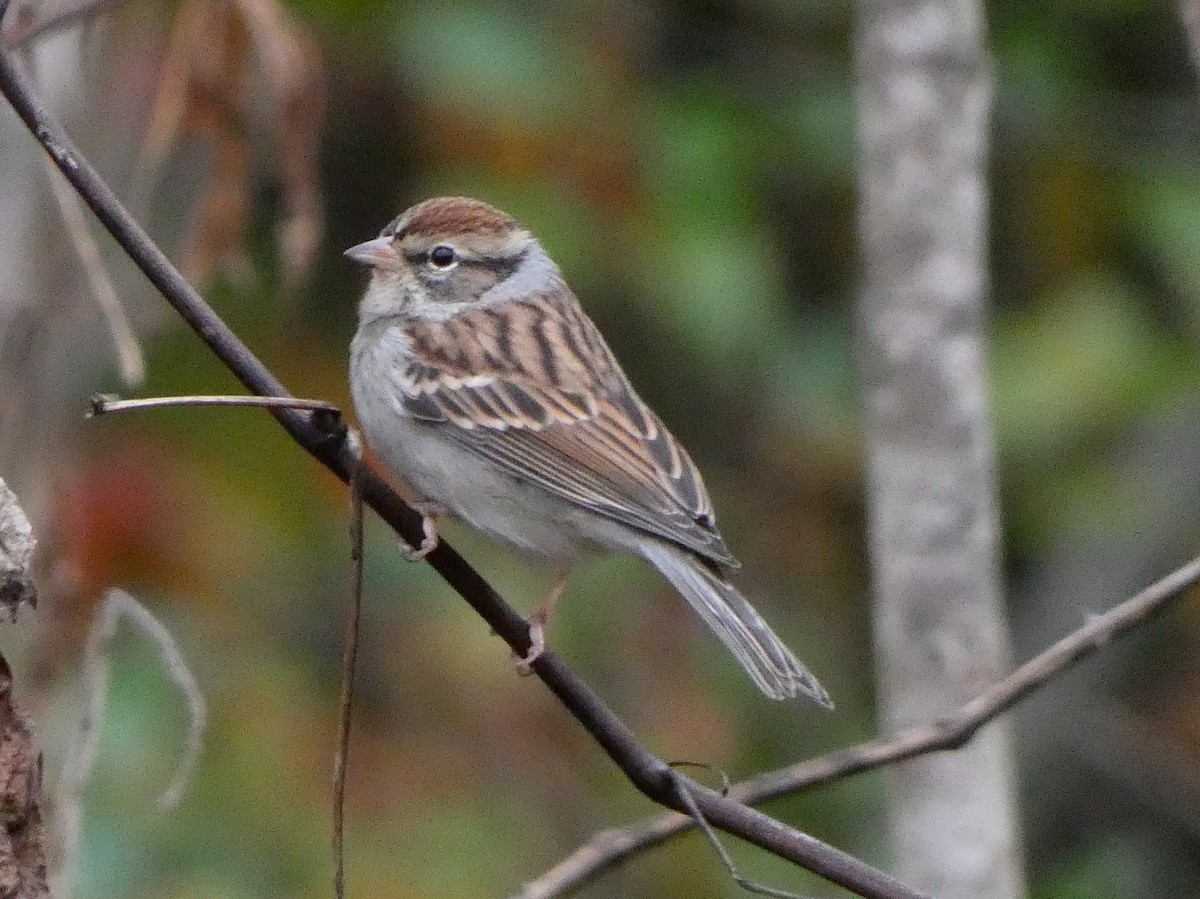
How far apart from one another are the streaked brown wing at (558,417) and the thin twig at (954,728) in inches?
31.3

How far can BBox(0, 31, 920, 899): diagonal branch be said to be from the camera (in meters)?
1.64

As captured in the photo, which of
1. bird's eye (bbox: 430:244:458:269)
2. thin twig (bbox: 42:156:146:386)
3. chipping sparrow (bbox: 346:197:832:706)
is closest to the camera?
thin twig (bbox: 42:156:146:386)

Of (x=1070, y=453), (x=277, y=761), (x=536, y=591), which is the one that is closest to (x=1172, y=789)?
(x=1070, y=453)

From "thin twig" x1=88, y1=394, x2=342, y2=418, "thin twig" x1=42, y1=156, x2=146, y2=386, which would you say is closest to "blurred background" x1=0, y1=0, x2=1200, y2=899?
"thin twig" x1=42, y1=156, x2=146, y2=386

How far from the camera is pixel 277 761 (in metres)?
4.75

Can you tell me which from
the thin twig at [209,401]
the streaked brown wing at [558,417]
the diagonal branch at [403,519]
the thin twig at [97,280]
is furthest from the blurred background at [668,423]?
the thin twig at [209,401]

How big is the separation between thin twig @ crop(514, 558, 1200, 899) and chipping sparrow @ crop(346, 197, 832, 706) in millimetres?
596

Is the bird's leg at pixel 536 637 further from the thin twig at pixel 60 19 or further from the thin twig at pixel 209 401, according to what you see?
the thin twig at pixel 60 19

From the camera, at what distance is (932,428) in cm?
324

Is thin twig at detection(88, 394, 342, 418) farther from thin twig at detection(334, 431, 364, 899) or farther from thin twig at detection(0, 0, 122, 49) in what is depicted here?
thin twig at detection(0, 0, 122, 49)

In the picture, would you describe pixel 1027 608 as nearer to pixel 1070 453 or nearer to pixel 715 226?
pixel 1070 453

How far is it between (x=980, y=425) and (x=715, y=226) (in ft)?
5.08

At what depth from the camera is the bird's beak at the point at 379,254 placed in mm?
3273

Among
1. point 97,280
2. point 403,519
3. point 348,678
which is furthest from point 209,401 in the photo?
point 97,280
